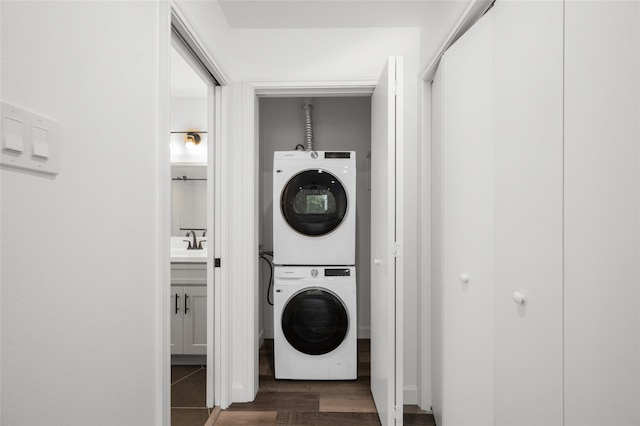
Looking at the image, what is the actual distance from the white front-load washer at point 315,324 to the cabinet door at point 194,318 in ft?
1.91

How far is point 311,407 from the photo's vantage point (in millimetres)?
2133

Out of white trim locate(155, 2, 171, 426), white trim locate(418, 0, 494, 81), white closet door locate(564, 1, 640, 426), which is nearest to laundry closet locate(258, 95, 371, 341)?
white trim locate(418, 0, 494, 81)

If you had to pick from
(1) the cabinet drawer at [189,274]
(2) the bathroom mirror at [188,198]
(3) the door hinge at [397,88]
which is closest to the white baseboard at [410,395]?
(1) the cabinet drawer at [189,274]

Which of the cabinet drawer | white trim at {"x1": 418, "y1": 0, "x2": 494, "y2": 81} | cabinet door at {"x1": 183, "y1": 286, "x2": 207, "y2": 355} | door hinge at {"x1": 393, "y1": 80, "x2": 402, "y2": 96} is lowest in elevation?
cabinet door at {"x1": 183, "y1": 286, "x2": 207, "y2": 355}

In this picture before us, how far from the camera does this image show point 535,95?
3.36ft

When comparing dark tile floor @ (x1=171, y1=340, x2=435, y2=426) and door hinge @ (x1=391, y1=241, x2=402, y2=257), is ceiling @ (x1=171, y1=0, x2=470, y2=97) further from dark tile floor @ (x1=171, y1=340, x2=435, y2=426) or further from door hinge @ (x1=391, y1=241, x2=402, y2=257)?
dark tile floor @ (x1=171, y1=340, x2=435, y2=426)

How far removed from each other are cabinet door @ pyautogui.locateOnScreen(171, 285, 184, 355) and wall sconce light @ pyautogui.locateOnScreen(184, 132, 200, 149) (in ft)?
4.21

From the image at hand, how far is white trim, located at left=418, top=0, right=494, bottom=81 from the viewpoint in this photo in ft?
4.53

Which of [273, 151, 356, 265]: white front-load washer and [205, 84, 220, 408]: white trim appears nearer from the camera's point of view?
[205, 84, 220, 408]: white trim

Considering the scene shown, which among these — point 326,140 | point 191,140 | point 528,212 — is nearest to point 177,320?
point 191,140

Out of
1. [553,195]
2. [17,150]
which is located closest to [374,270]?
[553,195]

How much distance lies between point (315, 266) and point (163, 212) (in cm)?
141

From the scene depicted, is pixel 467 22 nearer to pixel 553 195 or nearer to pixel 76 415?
pixel 553 195

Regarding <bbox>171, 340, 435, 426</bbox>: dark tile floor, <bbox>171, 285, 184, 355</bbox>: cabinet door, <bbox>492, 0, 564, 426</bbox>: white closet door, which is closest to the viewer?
<bbox>492, 0, 564, 426</bbox>: white closet door
